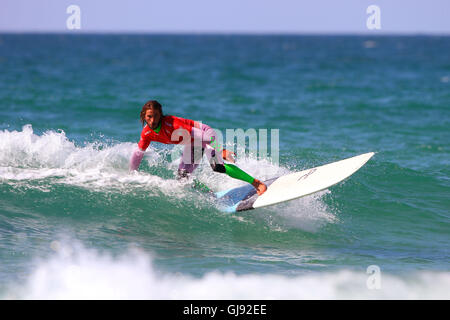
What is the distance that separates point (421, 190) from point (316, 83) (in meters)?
19.6

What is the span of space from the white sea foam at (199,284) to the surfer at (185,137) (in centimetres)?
152

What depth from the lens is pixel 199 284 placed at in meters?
5.54

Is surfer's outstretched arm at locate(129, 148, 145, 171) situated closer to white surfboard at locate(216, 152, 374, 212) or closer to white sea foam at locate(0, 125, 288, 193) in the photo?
white sea foam at locate(0, 125, 288, 193)

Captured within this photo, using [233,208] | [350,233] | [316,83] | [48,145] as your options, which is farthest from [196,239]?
[316,83]

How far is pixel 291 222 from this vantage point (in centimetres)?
730

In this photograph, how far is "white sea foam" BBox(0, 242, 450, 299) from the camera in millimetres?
5387

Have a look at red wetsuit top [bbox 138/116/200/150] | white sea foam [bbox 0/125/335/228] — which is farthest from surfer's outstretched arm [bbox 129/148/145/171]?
white sea foam [bbox 0/125/335/228]

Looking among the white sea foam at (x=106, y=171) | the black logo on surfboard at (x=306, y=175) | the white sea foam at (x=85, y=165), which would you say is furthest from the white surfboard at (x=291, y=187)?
the white sea foam at (x=85, y=165)

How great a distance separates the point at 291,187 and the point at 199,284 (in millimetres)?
1901

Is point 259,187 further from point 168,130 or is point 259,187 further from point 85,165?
point 85,165

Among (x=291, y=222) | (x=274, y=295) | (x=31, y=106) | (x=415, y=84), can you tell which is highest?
(x=415, y=84)

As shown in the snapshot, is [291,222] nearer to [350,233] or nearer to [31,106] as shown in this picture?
[350,233]

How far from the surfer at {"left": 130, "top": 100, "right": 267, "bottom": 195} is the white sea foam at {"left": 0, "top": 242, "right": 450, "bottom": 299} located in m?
1.52

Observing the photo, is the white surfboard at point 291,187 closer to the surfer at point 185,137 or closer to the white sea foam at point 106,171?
the surfer at point 185,137
